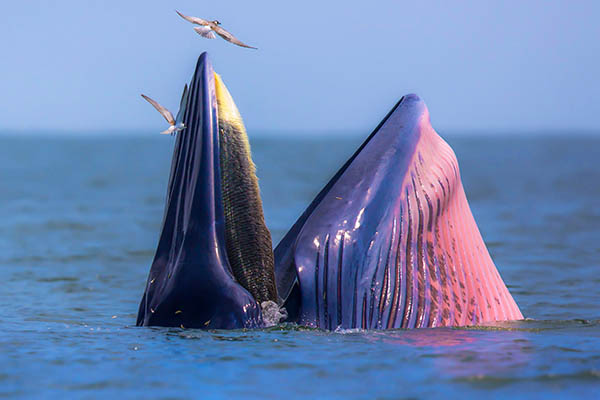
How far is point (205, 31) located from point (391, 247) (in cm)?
164

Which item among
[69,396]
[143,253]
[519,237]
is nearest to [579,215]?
[519,237]

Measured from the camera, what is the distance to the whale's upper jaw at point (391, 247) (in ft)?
17.1

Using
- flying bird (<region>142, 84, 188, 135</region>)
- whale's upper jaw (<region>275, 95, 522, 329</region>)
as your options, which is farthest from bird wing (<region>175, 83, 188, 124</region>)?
whale's upper jaw (<region>275, 95, 522, 329</region>)

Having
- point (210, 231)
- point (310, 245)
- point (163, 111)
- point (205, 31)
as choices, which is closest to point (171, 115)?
point (163, 111)

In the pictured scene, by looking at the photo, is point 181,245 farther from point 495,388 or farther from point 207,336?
point 495,388

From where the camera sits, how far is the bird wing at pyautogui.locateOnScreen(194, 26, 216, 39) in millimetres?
5498

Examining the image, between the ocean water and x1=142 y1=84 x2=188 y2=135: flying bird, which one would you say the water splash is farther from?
x1=142 y1=84 x2=188 y2=135: flying bird

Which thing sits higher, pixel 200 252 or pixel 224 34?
pixel 224 34

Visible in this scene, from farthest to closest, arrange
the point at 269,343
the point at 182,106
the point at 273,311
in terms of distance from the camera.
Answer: the point at 182,106
the point at 273,311
the point at 269,343

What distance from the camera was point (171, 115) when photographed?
5.54m

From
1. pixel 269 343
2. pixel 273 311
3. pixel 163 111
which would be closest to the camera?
pixel 269 343

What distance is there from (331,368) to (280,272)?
3.42ft

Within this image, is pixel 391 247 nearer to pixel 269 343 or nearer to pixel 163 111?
pixel 269 343

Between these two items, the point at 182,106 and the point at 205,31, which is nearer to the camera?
the point at 182,106
